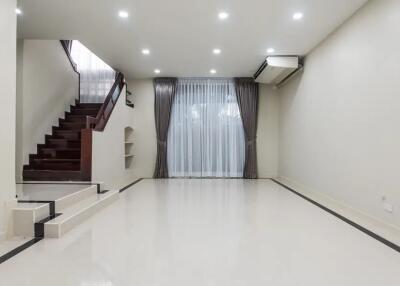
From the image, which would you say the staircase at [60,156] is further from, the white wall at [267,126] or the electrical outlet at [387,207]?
the white wall at [267,126]

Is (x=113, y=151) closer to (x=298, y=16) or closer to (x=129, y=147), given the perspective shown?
(x=129, y=147)

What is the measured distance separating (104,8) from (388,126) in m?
4.29

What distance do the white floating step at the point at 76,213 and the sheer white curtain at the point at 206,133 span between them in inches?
150

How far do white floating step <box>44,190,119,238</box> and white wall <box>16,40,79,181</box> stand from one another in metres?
2.14

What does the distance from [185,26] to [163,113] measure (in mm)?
4178

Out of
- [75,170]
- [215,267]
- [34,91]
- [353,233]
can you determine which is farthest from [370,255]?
[34,91]

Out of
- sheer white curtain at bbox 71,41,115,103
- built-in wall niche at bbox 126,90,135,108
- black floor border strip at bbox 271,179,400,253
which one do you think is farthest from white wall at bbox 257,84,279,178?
sheer white curtain at bbox 71,41,115,103

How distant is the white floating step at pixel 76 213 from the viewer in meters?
3.39

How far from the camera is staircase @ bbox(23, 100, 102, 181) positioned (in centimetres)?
595

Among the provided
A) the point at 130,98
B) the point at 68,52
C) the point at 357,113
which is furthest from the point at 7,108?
the point at 130,98

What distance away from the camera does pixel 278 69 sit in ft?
23.6

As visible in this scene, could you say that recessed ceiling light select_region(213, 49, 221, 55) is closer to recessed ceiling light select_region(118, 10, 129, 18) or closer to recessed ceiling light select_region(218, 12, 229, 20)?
recessed ceiling light select_region(218, 12, 229, 20)

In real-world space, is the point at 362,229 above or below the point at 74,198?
below

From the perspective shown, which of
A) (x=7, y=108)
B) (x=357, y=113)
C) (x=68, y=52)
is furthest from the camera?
(x=68, y=52)
